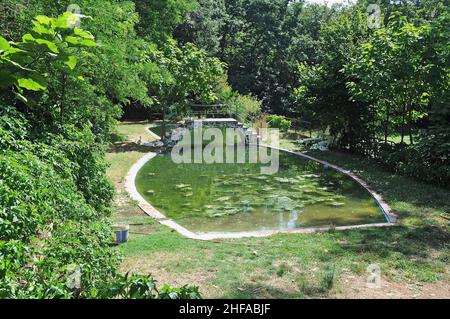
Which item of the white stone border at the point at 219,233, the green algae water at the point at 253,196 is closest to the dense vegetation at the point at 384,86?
the green algae water at the point at 253,196

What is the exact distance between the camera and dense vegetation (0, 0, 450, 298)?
334cm

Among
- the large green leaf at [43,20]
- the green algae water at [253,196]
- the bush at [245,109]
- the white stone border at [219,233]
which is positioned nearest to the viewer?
the large green leaf at [43,20]

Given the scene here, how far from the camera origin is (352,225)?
363 inches

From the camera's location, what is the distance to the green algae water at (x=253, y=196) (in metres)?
9.71

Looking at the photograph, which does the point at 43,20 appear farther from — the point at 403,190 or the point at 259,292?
the point at 403,190

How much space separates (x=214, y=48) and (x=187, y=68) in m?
13.2

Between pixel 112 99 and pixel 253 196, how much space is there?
607cm

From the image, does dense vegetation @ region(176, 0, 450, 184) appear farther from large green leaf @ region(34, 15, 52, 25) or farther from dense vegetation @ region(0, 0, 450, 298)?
large green leaf @ region(34, 15, 52, 25)

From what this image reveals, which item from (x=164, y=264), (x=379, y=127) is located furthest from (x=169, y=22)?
(x=164, y=264)

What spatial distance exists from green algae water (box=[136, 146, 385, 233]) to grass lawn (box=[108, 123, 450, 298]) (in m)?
1.16

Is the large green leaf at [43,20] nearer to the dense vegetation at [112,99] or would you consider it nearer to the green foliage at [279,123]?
the dense vegetation at [112,99]

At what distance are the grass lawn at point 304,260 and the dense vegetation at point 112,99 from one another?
40.0 inches

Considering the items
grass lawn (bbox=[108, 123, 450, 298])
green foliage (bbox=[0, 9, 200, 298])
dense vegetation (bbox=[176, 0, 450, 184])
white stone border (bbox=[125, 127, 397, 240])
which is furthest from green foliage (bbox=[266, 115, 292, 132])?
grass lawn (bbox=[108, 123, 450, 298])

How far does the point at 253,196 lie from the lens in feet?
39.2
